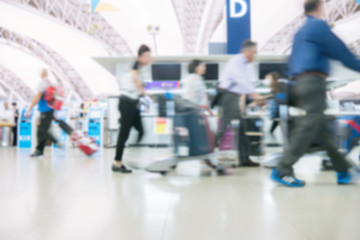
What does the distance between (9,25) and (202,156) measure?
2484 cm

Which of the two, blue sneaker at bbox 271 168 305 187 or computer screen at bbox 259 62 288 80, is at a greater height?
computer screen at bbox 259 62 288 80

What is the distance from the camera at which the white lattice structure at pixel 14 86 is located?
42531 mm

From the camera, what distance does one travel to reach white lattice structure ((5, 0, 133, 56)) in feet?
73.9

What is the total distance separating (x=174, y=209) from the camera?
2.02 m

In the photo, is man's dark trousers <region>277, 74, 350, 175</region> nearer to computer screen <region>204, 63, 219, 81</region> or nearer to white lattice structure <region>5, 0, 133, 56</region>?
computer screen <region>204, 63, 219, 81</region>

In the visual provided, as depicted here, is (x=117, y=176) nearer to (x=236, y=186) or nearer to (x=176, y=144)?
(x=176, y=144)

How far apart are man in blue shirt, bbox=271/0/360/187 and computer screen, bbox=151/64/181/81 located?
7.42 m

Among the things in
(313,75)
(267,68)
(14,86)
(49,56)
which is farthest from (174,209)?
(14,86)

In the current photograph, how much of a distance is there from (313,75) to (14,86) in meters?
50.1

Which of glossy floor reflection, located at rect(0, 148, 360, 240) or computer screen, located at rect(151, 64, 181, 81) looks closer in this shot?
glossy floor reflection, located at rect(0, 148, 360, 240)

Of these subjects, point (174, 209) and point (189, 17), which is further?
point (189, 17)

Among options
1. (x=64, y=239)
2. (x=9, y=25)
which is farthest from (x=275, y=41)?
(x=64, y=239)

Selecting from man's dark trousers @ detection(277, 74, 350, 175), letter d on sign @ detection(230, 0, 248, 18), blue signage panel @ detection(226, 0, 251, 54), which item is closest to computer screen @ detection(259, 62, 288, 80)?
blue signage panel @ detection(226, 0, 251, 54)

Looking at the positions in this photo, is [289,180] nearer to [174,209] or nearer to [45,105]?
[174,209]
